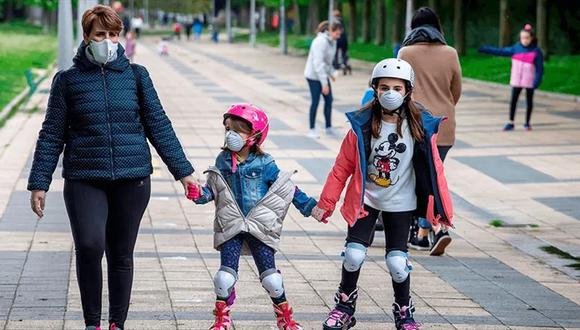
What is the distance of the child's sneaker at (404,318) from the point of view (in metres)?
6.99

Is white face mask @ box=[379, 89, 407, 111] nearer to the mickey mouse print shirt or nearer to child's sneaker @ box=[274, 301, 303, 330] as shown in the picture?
the mickey mouse print shirt

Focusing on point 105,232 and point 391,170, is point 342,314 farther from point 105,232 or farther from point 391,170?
point 105,232

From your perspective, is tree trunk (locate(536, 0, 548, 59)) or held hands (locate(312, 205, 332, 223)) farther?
tree trunk (locate(536, 0, 548, 59))

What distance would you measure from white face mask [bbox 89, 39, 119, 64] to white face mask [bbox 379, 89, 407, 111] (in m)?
1.44

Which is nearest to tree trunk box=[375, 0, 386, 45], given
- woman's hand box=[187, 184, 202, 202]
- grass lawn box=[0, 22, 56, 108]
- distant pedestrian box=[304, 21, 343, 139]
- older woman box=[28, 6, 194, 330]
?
grass lawn box=[0, 22, 56, 108]

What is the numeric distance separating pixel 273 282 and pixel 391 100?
1.10m

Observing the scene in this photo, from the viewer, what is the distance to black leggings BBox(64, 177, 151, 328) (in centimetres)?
632

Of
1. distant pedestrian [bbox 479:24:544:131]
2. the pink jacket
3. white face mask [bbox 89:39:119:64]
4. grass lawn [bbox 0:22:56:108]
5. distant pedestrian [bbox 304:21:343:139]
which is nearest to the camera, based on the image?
white face mask [bbox 89:39:119:64]

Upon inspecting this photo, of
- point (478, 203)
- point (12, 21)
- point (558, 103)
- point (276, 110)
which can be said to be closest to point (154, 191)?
point (478, 203)

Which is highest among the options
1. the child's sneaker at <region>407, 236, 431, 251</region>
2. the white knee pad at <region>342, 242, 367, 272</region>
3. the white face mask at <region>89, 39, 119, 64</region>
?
the white face mask at <region>89, 39, 119, 64</region>

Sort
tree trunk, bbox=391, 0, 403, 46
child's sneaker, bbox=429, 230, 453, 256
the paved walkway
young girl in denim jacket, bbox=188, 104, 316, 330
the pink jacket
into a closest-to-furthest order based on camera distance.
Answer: young girl in denim jacket, bbox=188, 104, 316, 330, the pink jacket, the paved walkway, child's sneaker, bbox=429, 230, 453, 256, tree trunk, bbox=391, 0, 403, 46

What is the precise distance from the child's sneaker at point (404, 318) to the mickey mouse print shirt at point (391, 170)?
518mm

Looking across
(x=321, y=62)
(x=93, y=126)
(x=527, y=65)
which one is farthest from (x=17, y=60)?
(x=93, y=126)

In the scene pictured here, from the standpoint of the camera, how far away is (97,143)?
249 inches
